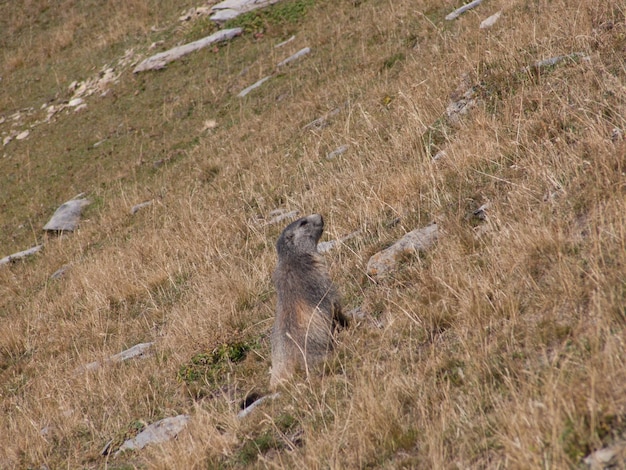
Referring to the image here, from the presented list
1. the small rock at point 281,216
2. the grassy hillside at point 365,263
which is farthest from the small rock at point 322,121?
the small rock at point 281,216

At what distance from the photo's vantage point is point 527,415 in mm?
3695

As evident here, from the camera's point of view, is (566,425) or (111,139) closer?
(566,425)

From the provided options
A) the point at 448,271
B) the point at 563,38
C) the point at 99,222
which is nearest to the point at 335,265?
the point at 448,271

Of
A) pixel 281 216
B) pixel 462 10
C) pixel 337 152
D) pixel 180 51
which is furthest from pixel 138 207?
pixel 180 51

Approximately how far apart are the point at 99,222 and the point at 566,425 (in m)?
12.7

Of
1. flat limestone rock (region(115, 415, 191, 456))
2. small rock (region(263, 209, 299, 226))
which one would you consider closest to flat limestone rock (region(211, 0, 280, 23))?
small rock (region(263, 209, 299, 226))

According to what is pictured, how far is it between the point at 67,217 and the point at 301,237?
33.3 feet

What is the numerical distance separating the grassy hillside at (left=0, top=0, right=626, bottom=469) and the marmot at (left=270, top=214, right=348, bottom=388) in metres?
0.27

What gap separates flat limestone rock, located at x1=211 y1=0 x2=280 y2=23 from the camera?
21467mm

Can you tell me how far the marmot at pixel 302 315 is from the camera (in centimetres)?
603

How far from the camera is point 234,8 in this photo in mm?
21797

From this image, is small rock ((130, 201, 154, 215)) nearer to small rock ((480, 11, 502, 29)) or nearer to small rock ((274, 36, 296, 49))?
small rock ((274, 36, 296, 49))

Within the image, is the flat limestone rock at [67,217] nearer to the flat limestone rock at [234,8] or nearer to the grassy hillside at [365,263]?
the grassy hillside at [365,263]

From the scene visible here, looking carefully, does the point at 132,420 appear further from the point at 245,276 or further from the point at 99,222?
the point at 99,222
